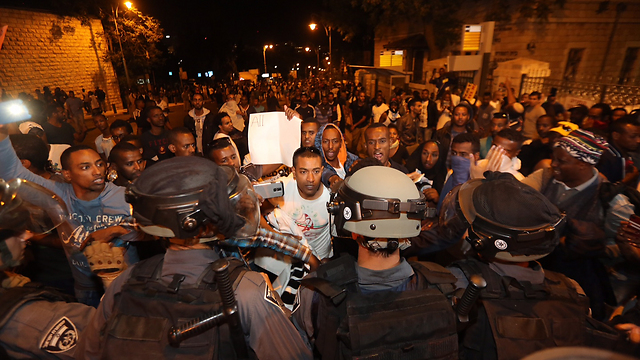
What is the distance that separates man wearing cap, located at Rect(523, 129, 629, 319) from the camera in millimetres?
2378

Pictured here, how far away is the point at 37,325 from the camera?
1486 mm

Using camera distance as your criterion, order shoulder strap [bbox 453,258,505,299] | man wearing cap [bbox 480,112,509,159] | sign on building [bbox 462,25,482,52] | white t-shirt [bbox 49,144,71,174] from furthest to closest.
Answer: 1. sign on building [bbox 462,25,482,52]
2. man wearing cap [bbox 480,112,509,159]
3. white t-shirt [bbox 49,144,71,174]
4. shoulder strap [bbox 453,258,505,299]

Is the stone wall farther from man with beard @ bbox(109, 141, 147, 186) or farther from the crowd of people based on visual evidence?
the crowd of people

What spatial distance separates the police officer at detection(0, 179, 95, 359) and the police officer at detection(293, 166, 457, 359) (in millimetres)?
1131

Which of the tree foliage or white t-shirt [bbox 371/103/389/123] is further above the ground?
the tree foliage

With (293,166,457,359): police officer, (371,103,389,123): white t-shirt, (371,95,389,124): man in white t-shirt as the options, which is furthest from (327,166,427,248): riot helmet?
(371,103,389,123): white t-shirt

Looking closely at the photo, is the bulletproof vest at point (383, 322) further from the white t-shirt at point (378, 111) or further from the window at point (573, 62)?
the window at point (573, 62)

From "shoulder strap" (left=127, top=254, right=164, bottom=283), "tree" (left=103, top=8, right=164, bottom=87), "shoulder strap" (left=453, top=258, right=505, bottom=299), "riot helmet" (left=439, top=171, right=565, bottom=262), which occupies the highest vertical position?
"tree" (left=103, top=8, right=164, bottom=87)

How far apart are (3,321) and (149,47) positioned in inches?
1092

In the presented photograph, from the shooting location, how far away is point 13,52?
16781mm

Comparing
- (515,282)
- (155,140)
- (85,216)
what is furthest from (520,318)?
(155,140)

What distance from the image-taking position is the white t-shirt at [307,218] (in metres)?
3.10

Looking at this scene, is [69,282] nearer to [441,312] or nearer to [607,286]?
[441,312]

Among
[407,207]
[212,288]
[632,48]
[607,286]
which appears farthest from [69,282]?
[632,48]
